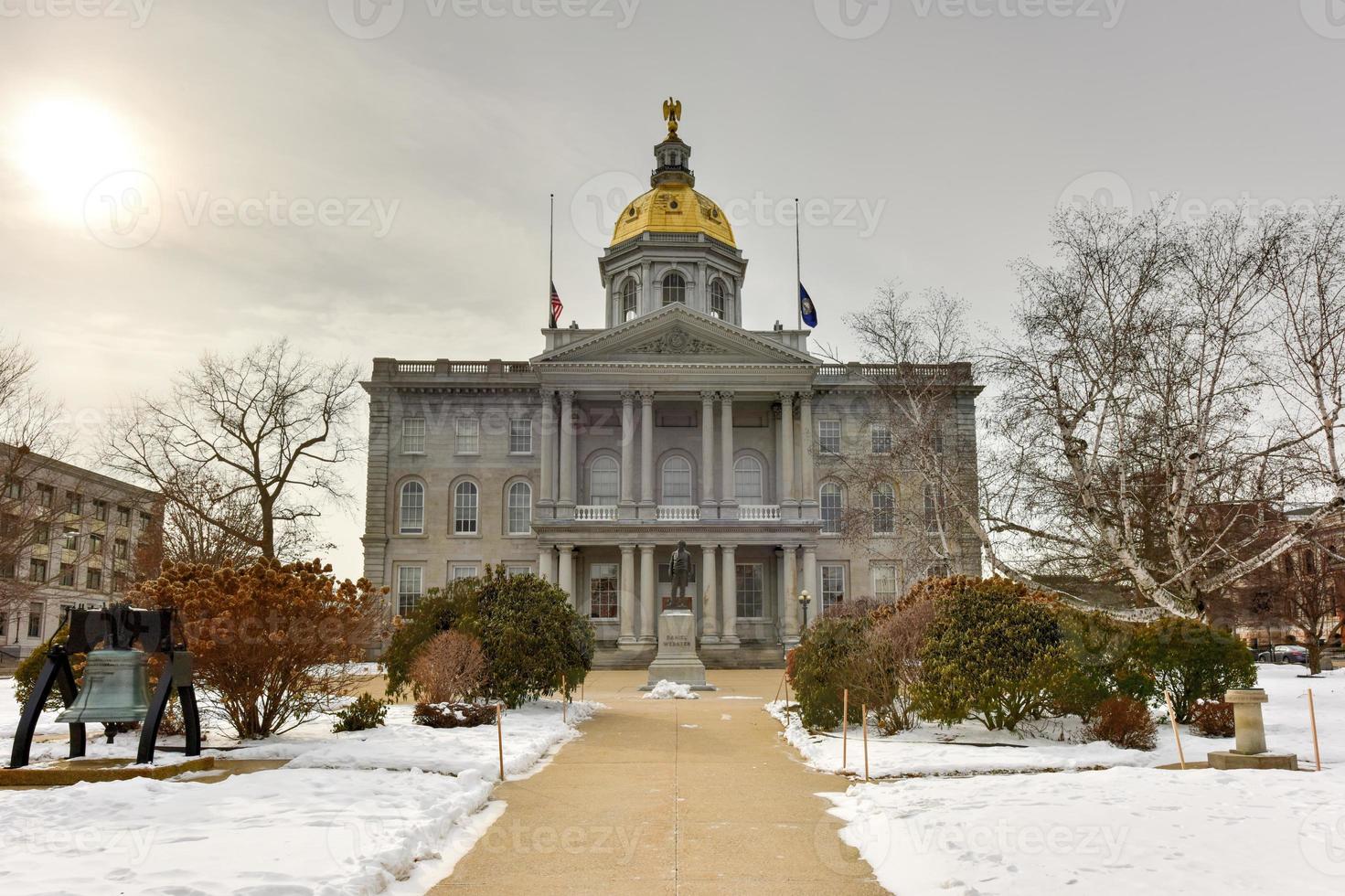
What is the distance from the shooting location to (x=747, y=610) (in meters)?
50.1

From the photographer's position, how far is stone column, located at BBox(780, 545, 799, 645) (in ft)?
152

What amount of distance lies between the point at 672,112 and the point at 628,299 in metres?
12.1

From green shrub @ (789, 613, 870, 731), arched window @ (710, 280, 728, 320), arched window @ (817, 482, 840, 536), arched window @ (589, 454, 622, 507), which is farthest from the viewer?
arched window @ (710, 280, 728, 320)

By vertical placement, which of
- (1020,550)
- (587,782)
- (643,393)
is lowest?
(587,782)

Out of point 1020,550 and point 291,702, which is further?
point 1020,550

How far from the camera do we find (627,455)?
4825 centimetres

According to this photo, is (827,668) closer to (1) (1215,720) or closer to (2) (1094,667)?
(2) (1094,667)

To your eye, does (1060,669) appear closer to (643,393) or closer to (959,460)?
(959,460)

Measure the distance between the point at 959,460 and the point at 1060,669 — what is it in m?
12.2

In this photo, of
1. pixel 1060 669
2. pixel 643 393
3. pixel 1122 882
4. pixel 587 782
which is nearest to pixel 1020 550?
pixel 1060 669

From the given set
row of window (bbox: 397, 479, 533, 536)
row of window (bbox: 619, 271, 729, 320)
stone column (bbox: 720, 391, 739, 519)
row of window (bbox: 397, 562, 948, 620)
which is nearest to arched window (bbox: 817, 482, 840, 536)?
row of window (bbox: 397, 562, 948, 620)

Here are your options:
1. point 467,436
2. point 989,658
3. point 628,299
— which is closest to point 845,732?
point 989,658

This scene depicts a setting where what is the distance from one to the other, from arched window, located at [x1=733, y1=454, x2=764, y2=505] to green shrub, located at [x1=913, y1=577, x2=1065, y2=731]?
3544 cm

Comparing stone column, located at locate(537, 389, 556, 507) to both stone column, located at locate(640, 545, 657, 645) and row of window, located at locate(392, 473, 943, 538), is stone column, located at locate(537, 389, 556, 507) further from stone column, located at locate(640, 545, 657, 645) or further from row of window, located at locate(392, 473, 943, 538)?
stone column, located at locate(640, 545, 657, 645)
